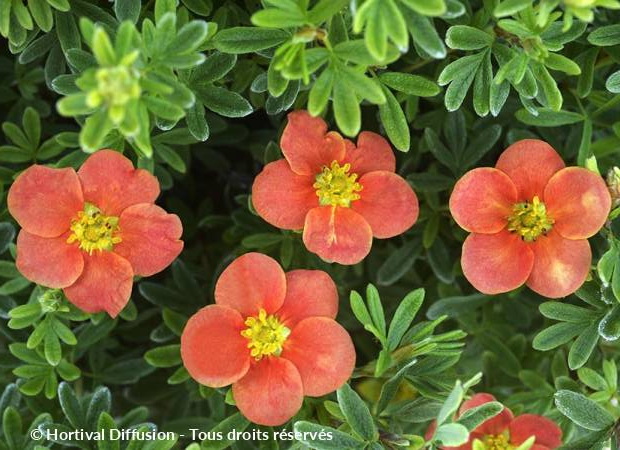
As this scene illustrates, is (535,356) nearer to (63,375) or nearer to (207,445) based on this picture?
(207,445)

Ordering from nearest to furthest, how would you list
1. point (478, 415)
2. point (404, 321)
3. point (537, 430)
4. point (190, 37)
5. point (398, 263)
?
1. point (190, 37)
2. point (478, 415)
3. point (404, 321)
4. point (537, 430)
5. point (398, 263)

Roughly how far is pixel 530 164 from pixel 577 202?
0.32 feet

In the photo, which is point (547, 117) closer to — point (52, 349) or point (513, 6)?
point (513, 6)

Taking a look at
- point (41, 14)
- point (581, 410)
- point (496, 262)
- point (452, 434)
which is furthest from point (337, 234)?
point (41, 14)

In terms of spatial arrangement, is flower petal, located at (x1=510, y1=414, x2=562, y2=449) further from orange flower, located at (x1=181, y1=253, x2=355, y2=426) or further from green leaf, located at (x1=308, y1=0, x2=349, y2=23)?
→ green leaf, located at (x1=308, y1=0, x2=349, y2=23)

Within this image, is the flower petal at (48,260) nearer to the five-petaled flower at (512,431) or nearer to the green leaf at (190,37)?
the green leaf at (190,37)

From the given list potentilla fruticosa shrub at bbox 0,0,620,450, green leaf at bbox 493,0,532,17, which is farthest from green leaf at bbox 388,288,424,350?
green leaf at bbox 493,0,532,17

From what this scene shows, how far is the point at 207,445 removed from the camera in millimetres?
1282

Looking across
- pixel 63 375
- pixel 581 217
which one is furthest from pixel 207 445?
pixel 581 217

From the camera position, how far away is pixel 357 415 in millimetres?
1187

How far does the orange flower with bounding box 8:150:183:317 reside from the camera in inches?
48.1

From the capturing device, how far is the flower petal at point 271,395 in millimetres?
1200

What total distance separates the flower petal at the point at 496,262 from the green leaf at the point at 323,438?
298mm

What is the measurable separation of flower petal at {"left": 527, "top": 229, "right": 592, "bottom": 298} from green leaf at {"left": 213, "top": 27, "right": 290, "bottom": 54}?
1.68 ft
